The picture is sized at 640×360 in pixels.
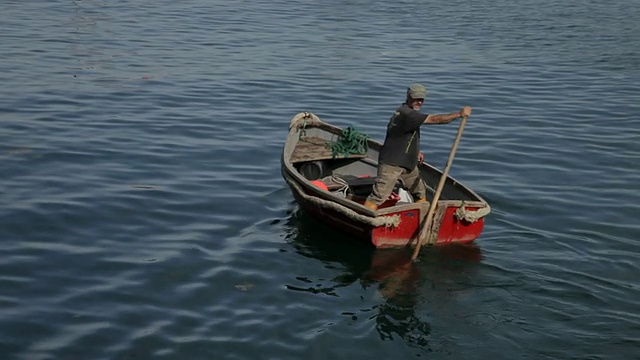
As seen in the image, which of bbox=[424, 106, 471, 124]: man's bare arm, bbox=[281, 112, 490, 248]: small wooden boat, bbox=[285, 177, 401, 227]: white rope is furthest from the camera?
bbox=[281, 112, 490, 248]: small wooden boat

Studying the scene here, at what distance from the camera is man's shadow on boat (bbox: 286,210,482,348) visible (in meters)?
12.2

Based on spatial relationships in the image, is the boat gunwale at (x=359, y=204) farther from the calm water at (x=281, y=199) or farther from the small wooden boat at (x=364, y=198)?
the calm water at (x=281, y=199)

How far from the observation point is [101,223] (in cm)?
1566

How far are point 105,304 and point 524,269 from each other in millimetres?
6156

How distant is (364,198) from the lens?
53.6 feet

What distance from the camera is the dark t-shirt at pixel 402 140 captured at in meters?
14.4

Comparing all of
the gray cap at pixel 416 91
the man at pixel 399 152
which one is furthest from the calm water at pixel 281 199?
the gray cap at pixel 416 91

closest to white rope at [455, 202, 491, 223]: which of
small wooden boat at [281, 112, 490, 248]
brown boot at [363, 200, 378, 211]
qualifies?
small wooden boat at [281, 112, 490, 248]

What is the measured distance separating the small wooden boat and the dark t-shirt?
81 centimetres

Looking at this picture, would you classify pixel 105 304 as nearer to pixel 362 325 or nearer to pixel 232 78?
pixel 362 325

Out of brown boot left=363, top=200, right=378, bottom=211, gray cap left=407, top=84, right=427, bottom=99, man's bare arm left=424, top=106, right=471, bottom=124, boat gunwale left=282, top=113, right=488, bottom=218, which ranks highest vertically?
gray cap left=407, top=84, right=427, bottom=99

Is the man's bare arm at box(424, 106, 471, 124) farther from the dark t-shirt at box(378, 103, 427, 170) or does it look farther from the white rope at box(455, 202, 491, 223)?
the white rope at box(455, 202, 491, 223)

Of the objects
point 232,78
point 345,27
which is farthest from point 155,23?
point 232,78

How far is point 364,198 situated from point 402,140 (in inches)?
76.6
